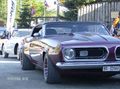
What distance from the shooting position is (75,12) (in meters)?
39.8

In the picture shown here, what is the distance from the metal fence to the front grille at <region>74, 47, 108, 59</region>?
19.1 m

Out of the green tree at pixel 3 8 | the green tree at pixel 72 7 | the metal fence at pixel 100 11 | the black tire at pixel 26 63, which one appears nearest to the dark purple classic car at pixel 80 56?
the black tire at pixel 26 63

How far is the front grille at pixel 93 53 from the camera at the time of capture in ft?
32.8

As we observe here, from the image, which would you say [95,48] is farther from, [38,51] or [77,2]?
[77,2]

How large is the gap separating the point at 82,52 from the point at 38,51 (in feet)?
6.89

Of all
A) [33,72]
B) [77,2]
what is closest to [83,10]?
[77,2]

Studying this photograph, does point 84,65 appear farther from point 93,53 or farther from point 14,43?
point 14,43

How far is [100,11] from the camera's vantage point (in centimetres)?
3319

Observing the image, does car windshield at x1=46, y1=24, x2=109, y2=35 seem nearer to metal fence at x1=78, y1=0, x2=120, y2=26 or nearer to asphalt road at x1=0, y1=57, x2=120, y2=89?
asphalt road at x1=0, y1=57, x2=120, y2=89

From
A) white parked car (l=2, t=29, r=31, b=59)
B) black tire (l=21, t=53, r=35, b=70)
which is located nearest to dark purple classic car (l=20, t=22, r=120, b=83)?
black tire (l=21, t=53, r=35, b=70)

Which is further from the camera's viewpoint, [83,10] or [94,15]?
[83,10]

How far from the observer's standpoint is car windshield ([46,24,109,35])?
11.9 m

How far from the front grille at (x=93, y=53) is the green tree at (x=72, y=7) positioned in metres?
27.5

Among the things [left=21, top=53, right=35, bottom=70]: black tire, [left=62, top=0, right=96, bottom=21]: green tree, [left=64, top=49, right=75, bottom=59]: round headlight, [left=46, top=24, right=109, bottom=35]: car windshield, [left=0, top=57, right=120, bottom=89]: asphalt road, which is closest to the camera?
[left=64, top=49, right=75, bottom=59]: round headlight
